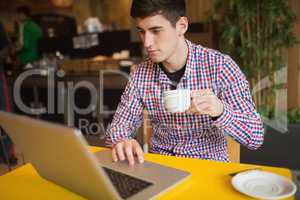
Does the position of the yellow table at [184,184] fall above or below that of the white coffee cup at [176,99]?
below

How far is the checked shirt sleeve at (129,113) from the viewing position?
139 centimetres

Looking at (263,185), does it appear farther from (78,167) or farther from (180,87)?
(180,87)

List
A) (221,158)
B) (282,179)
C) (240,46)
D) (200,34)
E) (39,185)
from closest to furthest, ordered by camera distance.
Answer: (282,179) < (39,185) < (221,158) < (240,46) < (200,34)

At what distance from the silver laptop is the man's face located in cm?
46

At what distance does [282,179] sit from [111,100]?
3342 mm

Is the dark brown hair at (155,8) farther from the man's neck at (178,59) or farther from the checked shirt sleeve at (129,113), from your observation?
the checked shirt sleeve at (129,113)

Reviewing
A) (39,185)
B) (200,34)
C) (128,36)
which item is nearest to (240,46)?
(200,34)

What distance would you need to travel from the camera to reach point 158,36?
1.30 m

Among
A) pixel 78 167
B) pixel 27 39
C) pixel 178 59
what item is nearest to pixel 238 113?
pixel 178 59

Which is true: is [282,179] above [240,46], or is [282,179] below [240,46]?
below

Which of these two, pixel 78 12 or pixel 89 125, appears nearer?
pixel 89 125

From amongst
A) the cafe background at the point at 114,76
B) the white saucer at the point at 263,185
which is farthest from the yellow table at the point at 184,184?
the cafe background at the point at 114,76

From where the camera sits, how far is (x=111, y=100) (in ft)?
13.4

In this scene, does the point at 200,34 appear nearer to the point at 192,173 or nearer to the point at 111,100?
the point at 111,100
